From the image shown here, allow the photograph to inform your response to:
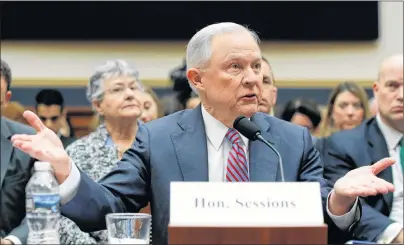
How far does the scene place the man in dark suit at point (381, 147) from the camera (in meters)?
3.63

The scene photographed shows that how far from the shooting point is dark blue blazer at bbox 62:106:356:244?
2.54 m

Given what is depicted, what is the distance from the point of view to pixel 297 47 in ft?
27.9

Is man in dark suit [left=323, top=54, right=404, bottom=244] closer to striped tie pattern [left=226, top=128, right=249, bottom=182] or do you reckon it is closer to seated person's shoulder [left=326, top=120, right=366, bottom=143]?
seated person's shoulder [left=326, top=120, right=366, bottom=143]

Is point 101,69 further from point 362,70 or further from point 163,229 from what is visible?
point 362,70

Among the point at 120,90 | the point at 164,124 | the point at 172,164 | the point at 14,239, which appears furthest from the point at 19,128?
the point at 172,164

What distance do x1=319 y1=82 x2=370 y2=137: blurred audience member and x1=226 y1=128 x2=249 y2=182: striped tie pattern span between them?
2.85 m

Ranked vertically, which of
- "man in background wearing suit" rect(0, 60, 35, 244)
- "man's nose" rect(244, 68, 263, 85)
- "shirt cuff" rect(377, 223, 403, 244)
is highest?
"man's nose" rect(244, 68, 263, 85)

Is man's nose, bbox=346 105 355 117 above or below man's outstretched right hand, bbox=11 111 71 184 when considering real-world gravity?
below

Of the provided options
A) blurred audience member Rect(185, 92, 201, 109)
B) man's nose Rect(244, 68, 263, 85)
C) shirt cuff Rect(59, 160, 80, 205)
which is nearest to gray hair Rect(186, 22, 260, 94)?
man's nose Rect(244, 68, 263, 85)

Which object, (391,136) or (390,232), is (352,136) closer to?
(391,136)

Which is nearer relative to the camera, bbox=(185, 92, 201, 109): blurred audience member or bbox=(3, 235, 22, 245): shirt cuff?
bbox=(3, 235, 22, 245): shirt cuff

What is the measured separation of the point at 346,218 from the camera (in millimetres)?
2416

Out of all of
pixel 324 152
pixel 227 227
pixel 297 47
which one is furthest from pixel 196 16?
pixel 227 227

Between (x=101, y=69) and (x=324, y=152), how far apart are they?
133 cm
